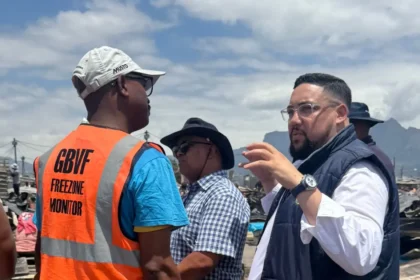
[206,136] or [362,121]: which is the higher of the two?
[362,121]

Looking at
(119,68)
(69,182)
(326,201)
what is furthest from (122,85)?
(326,201)

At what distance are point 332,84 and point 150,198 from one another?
3.96ft

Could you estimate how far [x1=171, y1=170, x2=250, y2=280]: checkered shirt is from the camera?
3.02 meters

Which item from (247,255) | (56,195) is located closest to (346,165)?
(56,195)

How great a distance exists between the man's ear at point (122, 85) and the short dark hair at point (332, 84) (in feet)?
3.18

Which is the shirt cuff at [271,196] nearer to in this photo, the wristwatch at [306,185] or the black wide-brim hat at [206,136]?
the black wide-brim hat at [206,136]

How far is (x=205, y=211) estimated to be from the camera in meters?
3.15

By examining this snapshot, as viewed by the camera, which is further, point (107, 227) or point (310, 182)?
point (310, 182)

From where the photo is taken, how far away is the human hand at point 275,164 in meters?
2.31

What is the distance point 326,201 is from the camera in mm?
2242

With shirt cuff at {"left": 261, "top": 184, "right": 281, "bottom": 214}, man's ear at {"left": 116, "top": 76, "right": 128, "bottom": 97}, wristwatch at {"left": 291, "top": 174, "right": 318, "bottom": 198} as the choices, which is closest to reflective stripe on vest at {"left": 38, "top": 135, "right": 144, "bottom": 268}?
man's ear at {"left": 116, "top": 76, "right": 128, "bottom": 97}

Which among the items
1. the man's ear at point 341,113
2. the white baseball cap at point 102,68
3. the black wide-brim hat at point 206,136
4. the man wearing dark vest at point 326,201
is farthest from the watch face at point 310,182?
the black wide-brim hat at point 206,136

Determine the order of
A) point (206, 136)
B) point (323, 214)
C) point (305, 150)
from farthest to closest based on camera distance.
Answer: point (206, 136), point (305, 150), point (323, 214)

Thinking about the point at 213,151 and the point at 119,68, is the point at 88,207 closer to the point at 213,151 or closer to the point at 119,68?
the point at 119,68
